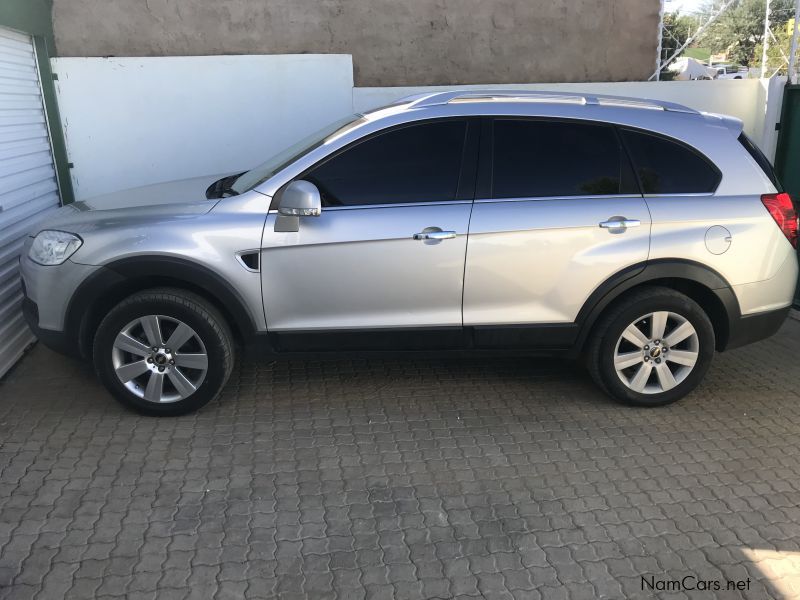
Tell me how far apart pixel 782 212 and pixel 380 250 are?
242 centimetres

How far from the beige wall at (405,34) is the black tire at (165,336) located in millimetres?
3813

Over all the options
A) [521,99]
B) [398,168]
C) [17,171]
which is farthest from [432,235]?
[17,171]

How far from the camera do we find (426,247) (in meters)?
3.90

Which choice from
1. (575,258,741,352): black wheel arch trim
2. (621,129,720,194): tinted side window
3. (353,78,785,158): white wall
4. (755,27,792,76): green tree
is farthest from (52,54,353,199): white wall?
(755,27,792,76): green tree

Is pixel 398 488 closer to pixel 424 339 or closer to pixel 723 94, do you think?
pixel 424 339

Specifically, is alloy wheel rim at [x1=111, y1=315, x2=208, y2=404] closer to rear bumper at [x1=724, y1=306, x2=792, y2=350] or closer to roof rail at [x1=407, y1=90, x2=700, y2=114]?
roof rail at [x1=407, y1=90, x2=700, y2=114]

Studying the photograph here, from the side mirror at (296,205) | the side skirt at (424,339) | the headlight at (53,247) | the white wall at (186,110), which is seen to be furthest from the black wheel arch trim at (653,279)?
the white wall at (186,110)

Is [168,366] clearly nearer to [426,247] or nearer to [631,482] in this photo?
[426,247]

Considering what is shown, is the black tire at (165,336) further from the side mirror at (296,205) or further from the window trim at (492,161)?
the window trim at (492,161)

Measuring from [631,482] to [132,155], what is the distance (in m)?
5.48

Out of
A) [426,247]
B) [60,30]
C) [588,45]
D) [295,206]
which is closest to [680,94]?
[588,45]

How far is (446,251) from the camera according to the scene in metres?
3.91

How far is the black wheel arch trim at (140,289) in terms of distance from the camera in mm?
3885

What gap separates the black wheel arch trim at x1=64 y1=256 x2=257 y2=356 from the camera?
3.88m
